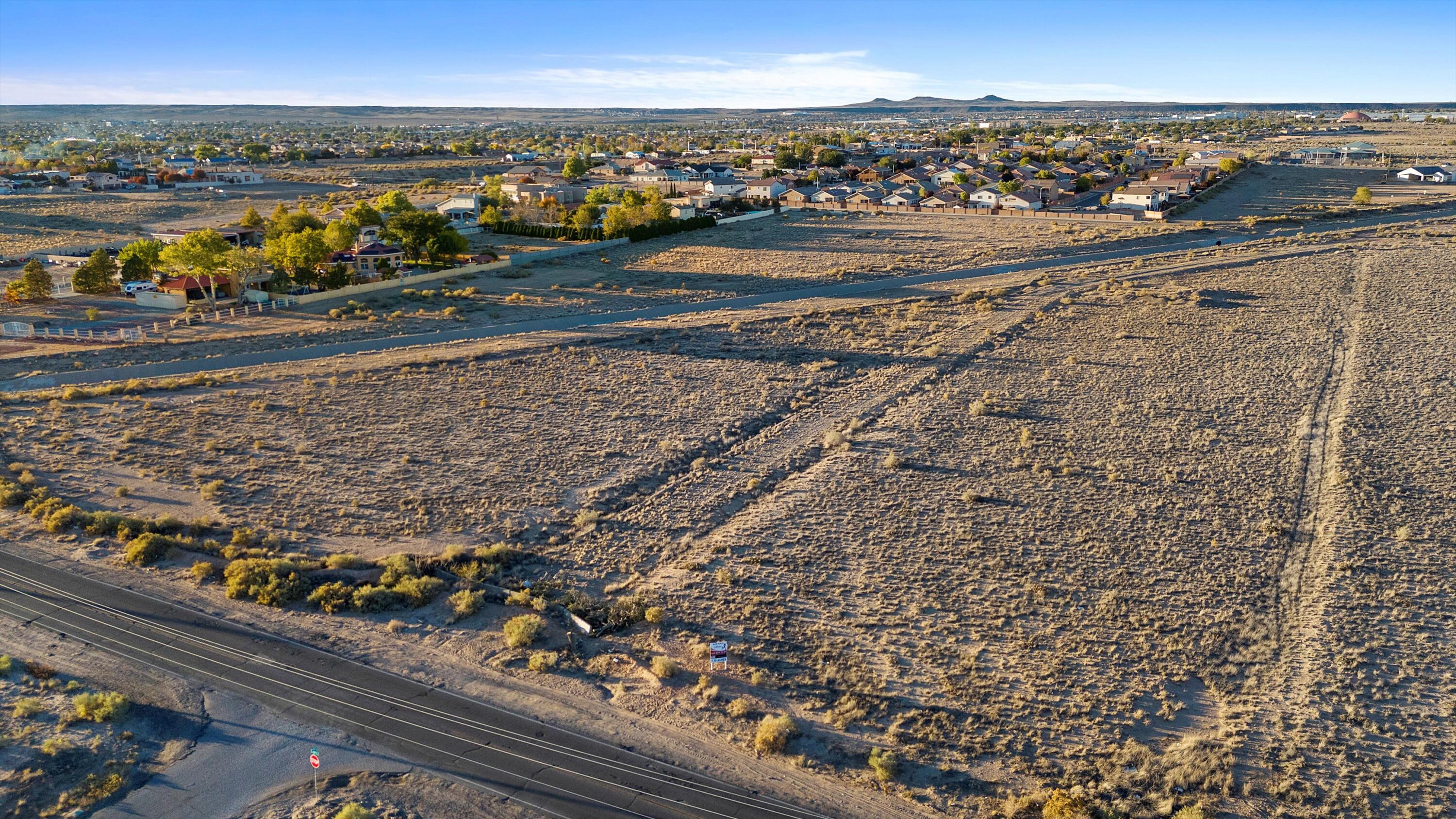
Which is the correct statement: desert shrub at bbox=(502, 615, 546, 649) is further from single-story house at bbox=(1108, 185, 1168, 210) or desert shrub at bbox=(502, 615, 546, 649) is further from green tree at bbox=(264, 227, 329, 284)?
single-story house at bbox=(1108, 185, 1168, 210)

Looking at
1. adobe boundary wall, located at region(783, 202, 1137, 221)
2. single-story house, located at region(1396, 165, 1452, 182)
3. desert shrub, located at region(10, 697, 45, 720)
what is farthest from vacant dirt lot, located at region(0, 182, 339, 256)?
single-story house, located at region(1396, 165, 1452, 182)

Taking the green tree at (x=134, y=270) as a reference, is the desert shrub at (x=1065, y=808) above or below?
below

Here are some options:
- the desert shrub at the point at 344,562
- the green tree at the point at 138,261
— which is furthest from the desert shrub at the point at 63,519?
the green tree at the point at 138,261

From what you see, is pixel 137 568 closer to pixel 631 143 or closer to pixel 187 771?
pixel 187 771

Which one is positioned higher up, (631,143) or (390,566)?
(631,143)

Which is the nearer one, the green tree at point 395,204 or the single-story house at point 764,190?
the green tree at point 395,204

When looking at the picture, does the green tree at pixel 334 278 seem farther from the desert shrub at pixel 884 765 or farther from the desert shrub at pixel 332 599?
the desert shrub at pixel 884 765

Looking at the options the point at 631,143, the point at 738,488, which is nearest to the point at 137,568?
the point at 738,488
